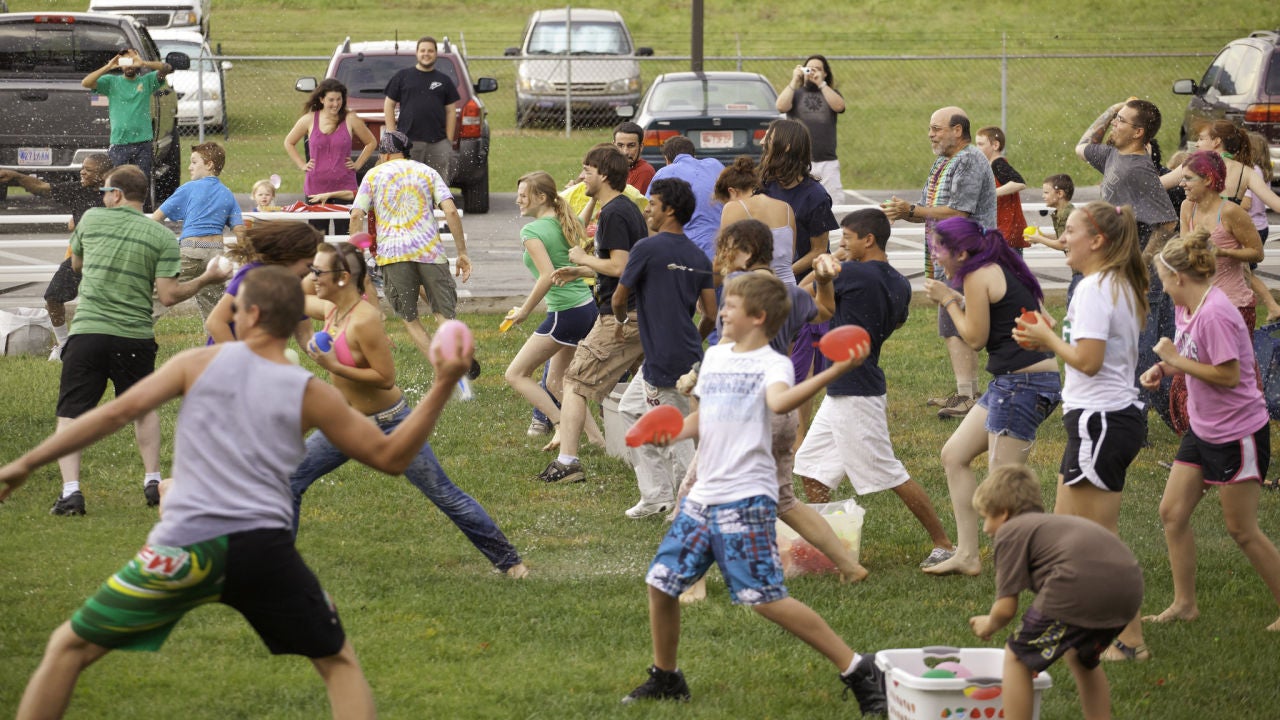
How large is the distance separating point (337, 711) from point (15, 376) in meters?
7.33

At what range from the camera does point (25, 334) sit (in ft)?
37.1

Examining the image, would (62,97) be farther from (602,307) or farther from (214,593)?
(214,593)

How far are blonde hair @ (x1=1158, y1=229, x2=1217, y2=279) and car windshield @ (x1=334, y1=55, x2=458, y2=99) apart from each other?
1243cm

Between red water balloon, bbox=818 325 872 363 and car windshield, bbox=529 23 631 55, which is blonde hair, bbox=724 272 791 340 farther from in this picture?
car windshield, bbox=529 23 631 55

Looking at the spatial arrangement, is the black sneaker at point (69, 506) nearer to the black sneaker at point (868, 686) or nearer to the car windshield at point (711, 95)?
the black sneaker at point (868, 686)

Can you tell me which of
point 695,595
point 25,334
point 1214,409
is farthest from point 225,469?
point 25,334

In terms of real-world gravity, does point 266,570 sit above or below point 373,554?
above

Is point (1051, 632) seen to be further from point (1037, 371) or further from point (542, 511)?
point (542, 511)

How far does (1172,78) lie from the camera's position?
1133 inches

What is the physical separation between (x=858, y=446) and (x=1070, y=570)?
2.39m

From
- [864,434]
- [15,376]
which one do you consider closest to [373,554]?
[864,434]

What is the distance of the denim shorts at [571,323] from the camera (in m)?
8.58

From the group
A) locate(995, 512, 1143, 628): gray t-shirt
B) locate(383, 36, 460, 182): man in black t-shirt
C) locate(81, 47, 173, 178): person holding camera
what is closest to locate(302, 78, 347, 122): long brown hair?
locate(383, 36, 460, 182): man in black t-shirt

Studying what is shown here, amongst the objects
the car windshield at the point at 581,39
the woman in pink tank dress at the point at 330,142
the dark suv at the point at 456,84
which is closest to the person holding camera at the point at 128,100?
the woman in pink tank dress at the point at 330,142
